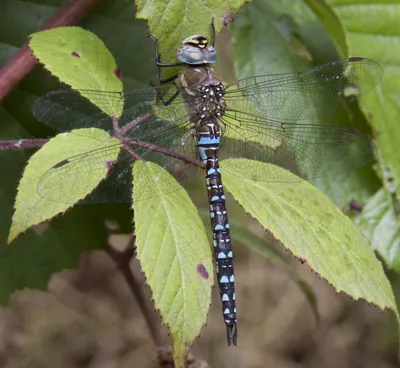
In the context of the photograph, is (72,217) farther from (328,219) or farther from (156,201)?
(328,219)

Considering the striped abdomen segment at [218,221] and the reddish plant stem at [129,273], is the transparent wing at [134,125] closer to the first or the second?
the striped abdomen segment at [218,221]

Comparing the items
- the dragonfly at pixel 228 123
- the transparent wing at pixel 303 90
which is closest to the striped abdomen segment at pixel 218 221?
the dragonfly at pixel 228 123

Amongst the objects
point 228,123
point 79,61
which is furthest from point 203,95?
point 79,61

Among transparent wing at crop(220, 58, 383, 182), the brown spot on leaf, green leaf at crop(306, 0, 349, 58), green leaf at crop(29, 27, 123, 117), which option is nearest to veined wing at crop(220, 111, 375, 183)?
transparent wing at crop(220, 58, 383, 182)

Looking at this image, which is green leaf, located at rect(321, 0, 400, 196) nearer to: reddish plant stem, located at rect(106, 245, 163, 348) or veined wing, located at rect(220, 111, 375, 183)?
veined wing, located at rect(220, 111, 375, 183)

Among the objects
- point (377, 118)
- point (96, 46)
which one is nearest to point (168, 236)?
point (96, 46)

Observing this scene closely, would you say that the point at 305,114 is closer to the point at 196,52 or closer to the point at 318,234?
the point at 196,52
